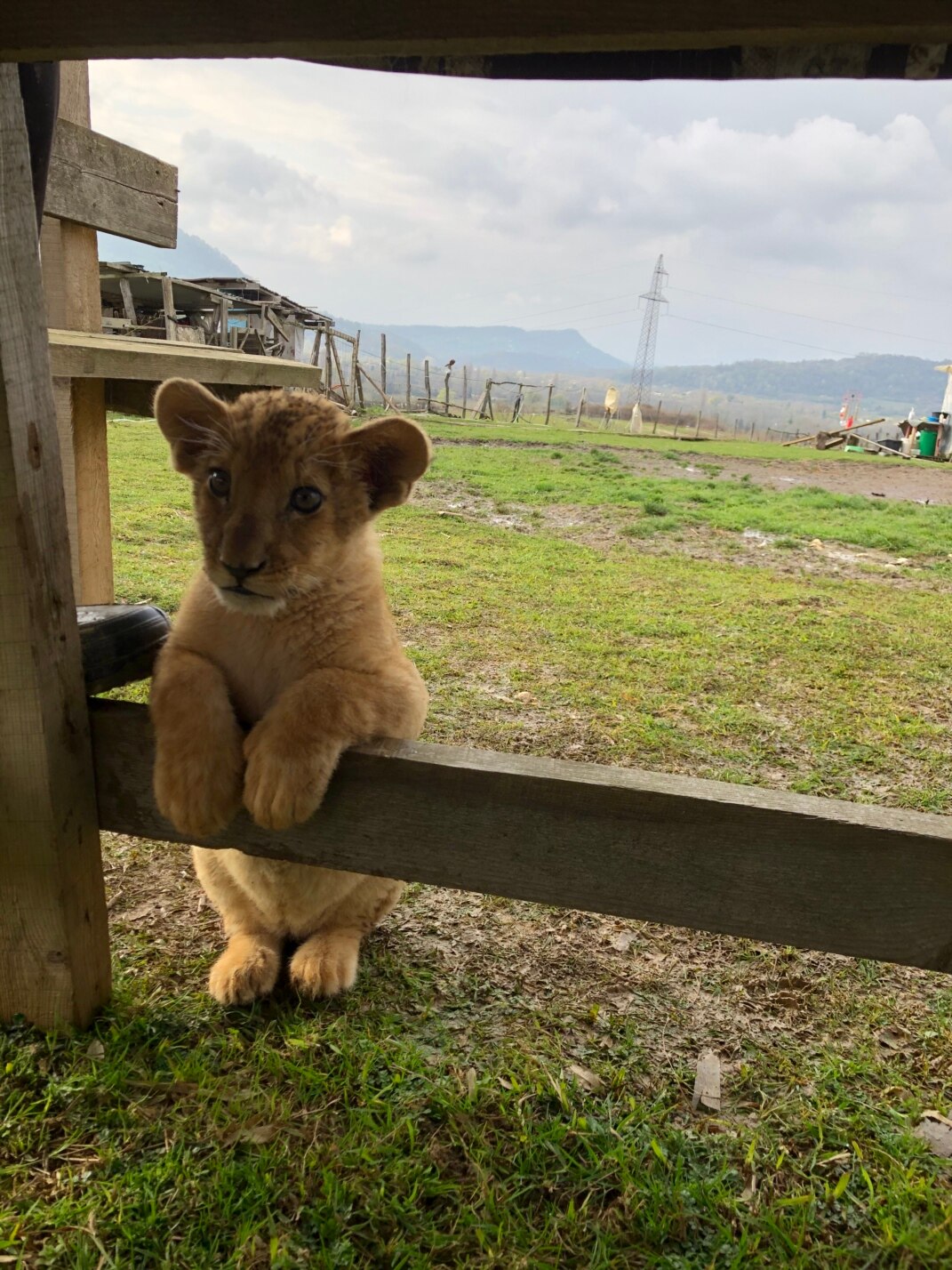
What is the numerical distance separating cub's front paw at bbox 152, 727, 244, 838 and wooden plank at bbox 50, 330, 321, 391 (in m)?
1.27

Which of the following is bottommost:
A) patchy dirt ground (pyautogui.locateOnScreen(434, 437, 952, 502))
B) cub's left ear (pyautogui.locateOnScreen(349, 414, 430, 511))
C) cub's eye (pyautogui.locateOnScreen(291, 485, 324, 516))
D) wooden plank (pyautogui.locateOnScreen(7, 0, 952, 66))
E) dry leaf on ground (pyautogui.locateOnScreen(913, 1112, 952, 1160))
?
dry leaf on ground (pyautogui.locateOnScreen(913, 1112, 952, 1160))

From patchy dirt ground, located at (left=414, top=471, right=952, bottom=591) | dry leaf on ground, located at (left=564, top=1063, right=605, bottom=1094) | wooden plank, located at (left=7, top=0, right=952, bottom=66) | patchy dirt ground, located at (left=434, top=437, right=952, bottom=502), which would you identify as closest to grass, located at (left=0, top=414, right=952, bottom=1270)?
dry leaf on ground, located at (left=564, top=1063, right=605, bottom=1094)

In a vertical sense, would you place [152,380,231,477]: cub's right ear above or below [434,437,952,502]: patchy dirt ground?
above

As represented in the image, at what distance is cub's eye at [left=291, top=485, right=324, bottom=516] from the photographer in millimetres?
2291

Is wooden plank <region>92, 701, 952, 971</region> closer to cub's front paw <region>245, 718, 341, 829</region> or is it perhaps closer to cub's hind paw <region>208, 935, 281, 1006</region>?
cub's front paw <region>245, 718, 341, 829</region>

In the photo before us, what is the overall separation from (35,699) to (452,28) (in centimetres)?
166

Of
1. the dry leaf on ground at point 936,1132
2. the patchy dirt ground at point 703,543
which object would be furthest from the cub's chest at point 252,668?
the patchy dirt ground at point 703,543

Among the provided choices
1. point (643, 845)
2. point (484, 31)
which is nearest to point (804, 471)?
point (643, 845)

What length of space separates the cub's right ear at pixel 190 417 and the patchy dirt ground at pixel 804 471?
1677 centimetres

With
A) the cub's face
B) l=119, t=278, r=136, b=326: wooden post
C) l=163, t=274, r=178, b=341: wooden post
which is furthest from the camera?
l=119, t=278, r=136, b=326: wooden post

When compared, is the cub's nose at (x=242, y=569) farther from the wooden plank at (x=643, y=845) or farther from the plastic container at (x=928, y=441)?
the plastic container at (x=928, y=441)

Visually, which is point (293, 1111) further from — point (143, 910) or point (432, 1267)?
point (143, 910)

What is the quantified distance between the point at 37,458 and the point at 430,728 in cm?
274

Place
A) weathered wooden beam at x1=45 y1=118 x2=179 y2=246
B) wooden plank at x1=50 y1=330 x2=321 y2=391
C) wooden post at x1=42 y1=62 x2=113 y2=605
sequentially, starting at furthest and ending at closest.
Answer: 1. wooden post at x1=42 y1=62 x2=113 y2=605
2. weathered wooden beam at x1=45 y1=118 x2=179 y2=246
3. wooden plank at x1=50 y1=330 x2=321 y2=391
